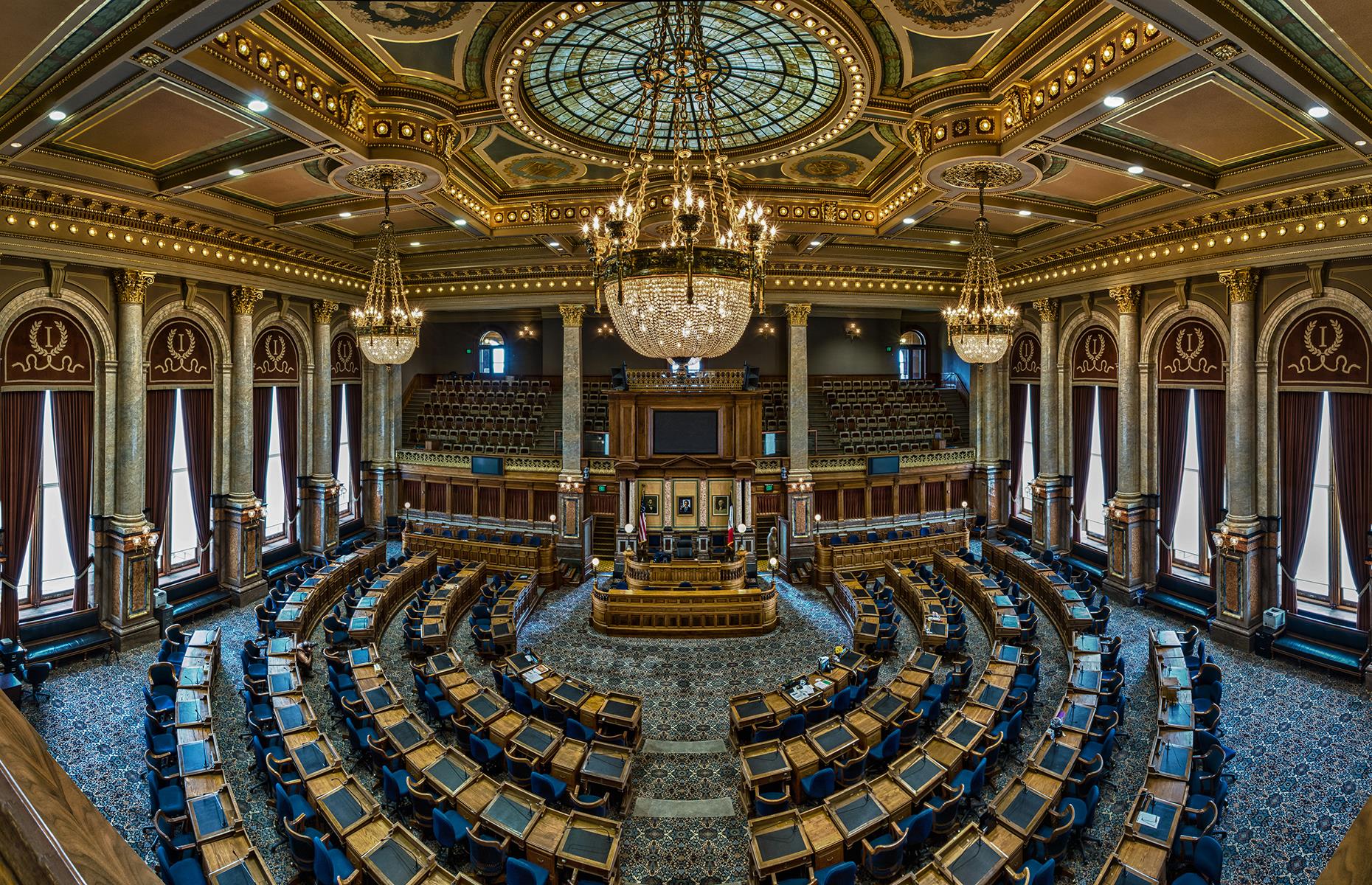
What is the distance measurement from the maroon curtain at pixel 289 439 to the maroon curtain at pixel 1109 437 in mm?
20641

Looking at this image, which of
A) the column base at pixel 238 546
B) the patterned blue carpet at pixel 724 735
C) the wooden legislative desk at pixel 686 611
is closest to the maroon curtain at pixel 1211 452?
the patterned blue carpet at pixel 724 735

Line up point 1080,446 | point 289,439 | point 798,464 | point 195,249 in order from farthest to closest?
1. point 798,464
2. point 1080,446
3. point 289,439
4. point 195,249

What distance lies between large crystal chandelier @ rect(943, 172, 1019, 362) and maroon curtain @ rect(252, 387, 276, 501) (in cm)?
1576

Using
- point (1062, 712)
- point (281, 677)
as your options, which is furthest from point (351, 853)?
point (1062, 712)

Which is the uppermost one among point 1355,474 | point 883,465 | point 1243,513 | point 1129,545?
point 1355,474

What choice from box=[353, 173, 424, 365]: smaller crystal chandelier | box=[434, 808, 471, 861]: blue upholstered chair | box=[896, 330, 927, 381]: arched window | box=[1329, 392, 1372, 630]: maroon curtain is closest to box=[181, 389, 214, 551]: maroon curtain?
box=[353, 173, 424, 365]: smaller crystal chandelier

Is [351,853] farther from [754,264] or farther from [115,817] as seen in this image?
[754,264]

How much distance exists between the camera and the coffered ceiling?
6.36m

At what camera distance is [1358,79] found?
642 cm

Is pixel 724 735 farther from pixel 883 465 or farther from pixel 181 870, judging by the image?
pixel 883 465

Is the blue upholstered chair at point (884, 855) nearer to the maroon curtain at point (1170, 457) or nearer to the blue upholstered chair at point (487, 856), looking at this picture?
the blue upholstered chair at point (487, 856)

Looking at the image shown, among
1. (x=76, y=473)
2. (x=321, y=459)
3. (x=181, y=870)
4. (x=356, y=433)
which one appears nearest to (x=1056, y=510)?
(x=181, y=870)

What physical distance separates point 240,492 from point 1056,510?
20.3 meters

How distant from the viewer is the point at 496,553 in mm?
17016
